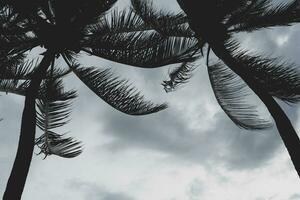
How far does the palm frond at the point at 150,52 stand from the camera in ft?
27.9

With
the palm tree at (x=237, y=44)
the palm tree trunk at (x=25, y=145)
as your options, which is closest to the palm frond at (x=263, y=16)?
the palm tree at (x=237, y=44)

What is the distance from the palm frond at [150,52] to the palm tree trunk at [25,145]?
1078 millimetres

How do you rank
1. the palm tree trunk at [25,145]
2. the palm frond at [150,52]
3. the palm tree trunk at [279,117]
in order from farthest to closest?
the palm frond at [150,52] < the palm tree trunk at [279,117] < the palm tree trunk at [25,145]

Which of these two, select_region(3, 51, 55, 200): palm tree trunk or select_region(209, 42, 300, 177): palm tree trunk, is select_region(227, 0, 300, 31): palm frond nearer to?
select_region(209, 42, 300, 177): palm tree trunk

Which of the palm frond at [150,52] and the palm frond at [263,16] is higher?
the palm frond at [263,16]

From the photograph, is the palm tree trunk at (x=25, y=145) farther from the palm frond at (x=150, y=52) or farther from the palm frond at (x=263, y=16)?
the palm frond at (x=263, y=16)

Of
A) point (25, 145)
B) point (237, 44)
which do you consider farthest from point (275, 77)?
point (25, 145)

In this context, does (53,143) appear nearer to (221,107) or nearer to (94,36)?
(94,36)

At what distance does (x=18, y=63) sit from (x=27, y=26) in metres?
1.08

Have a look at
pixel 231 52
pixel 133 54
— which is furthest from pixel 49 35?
pixel 231 52

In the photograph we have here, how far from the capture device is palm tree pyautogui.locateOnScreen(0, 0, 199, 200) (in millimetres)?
8383

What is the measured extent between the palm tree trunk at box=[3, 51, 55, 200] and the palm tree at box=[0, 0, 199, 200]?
22 mm

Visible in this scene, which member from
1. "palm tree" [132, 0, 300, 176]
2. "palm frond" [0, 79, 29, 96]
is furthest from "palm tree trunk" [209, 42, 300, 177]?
"palm frond" [0, 79, 29, 96]

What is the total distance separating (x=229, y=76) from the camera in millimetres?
9961
